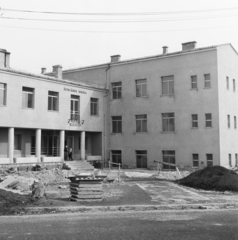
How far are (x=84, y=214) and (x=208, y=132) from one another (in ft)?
71.7

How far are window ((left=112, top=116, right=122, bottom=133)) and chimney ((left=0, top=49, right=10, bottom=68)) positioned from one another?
12.9 metres

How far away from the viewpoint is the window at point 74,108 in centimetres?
3427

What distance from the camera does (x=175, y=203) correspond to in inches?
555

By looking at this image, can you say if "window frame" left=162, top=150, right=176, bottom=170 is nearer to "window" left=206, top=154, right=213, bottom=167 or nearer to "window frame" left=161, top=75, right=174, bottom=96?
"window" left=206, top=154, right=213, bottom=167

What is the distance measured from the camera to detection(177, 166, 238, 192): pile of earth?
18.6m

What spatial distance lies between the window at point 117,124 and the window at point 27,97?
10727mm

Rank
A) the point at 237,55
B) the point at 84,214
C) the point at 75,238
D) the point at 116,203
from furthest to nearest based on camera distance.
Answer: the point at 237,55 < the point at 116,203 < the point at 84,214 < the point at 75,238

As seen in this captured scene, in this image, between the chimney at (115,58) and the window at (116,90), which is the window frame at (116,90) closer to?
the window at (116,90)

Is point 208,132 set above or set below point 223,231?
above

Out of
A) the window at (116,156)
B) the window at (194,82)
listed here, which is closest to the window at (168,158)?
the window at (116,156)

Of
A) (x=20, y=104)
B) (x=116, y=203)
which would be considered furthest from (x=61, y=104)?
(x=116, y=203)

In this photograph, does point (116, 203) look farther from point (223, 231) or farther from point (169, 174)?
point (169, 174)

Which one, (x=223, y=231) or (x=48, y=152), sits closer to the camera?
(x=223, y=231)

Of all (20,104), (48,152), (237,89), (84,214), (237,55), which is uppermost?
(237,55)
